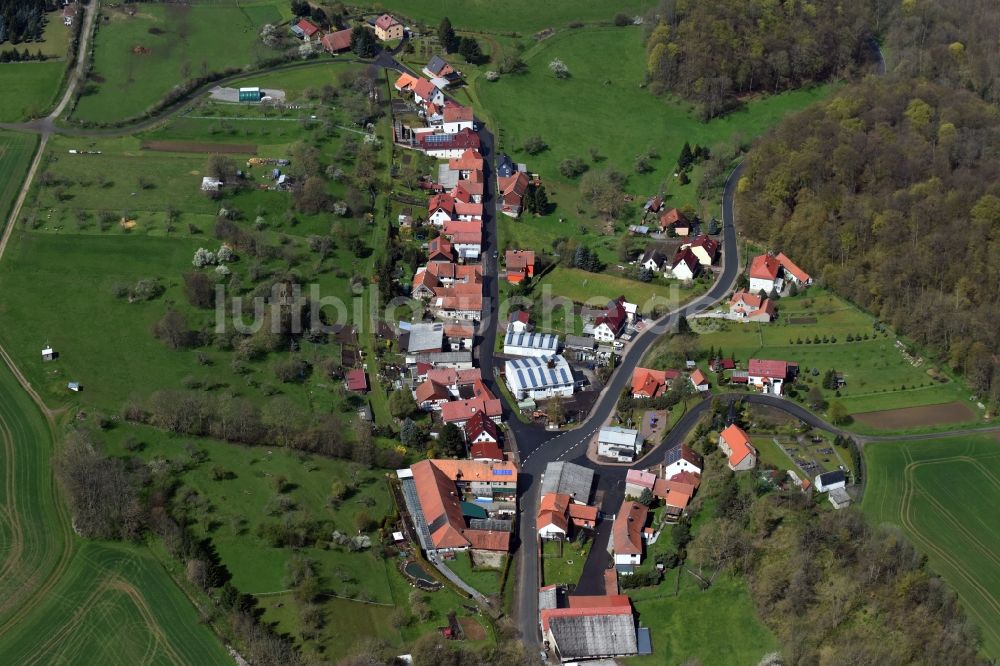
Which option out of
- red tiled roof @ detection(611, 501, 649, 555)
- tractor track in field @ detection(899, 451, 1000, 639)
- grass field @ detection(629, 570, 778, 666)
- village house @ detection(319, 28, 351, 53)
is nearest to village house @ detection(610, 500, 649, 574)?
red tiled roof @ detection(611, 501, 649, 555)

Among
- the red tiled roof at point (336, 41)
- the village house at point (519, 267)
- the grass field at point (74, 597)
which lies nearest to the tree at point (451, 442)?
the grass field at point (74, 597)

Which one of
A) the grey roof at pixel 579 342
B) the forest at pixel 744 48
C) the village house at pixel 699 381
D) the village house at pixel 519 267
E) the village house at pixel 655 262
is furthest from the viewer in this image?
the forest at pixel 744 48

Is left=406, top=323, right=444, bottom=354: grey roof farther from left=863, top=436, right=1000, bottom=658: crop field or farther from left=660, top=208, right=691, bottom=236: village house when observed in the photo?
left=863, top=436, right=1000, bottom=658: crop field

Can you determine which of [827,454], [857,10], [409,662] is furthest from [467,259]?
[857,10]

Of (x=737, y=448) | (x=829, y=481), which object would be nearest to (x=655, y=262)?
(x=737, y=448)

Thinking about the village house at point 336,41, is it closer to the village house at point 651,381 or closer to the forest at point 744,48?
the forest at point 744,48

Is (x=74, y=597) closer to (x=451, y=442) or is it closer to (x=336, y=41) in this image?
(x=451, y=442)
